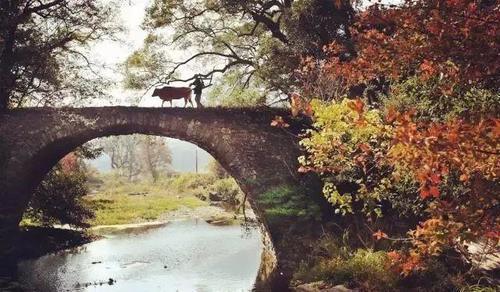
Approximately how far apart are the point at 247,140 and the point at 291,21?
5010 mm

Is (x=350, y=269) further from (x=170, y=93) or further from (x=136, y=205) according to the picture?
(x=136, y=205)

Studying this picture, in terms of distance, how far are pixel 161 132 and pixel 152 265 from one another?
17.3 feet

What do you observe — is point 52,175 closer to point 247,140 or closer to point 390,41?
point 247,140

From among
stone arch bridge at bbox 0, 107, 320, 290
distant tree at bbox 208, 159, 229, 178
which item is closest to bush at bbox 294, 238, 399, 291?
stone arch bridge at bbox 0, 107, 320, 290

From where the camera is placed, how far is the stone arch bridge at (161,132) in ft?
47.4

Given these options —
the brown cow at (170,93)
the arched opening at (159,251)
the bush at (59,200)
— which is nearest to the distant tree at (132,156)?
the arched opening at (159,251)

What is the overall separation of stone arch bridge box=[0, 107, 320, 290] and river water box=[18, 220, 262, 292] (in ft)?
5.61

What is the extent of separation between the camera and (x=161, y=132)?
1528 cm

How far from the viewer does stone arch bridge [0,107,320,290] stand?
1444cm

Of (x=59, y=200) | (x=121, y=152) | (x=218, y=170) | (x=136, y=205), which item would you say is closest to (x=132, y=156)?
(x=121, y=152)

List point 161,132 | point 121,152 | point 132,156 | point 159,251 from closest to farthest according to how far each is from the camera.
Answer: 1. point 161,132
2. point 159,251
3. point 132,156
4. point 121,152

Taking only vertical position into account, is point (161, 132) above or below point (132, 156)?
above

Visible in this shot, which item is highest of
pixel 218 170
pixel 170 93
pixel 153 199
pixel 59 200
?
pixel 170 93

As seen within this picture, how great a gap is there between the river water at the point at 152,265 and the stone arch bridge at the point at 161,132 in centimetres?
171
